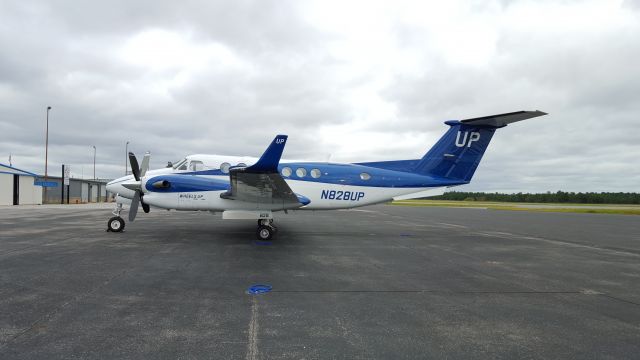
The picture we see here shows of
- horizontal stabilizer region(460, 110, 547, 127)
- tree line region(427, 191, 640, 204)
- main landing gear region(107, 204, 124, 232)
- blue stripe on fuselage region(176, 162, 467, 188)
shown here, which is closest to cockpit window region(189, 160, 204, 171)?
blue stripe on fuselage region(176, 162, 467, 188)

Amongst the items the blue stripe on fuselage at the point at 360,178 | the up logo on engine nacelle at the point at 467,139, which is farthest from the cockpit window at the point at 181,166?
the up logo on engine nacelle at the point at 467,139

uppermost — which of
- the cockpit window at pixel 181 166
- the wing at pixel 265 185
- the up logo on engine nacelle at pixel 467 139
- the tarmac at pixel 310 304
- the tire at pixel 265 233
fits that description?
the up logo on engine nacelle at pixel 467 139

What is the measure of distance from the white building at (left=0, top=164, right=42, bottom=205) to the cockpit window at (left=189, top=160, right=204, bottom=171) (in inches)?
1602

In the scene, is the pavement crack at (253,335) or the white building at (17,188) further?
the white building at (17,188)

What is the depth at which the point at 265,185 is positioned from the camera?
1152cm

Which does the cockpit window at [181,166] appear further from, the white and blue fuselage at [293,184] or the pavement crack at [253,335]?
the pavement crack at [253,335]

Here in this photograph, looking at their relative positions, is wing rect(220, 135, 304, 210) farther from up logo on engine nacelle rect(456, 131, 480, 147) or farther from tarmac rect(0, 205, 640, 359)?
up logo on engine nacelle rect(456, 131, 480, 147)

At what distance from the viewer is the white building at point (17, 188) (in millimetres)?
40219

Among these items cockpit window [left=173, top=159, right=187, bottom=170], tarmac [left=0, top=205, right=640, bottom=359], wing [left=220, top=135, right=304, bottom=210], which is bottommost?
tarmac [left=0, top=205, right=640, bottom=359]

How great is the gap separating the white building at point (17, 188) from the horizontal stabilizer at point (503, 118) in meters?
49.5

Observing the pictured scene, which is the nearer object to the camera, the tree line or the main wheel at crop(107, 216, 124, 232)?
the main wheel at crop(107, 216, 124, 232)

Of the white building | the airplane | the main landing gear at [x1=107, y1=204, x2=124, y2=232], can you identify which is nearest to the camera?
the airplane

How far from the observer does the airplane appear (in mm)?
12383

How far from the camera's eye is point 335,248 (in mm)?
10977
